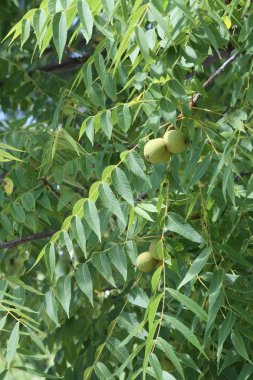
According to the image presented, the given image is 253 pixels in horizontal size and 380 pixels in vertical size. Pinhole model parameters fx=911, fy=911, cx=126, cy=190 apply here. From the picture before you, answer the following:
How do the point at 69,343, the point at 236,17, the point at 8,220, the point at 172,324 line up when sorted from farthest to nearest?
the point at 69,343
the point at 8,220
the point at 236,17
the point at 172,324

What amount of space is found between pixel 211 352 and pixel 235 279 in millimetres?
313

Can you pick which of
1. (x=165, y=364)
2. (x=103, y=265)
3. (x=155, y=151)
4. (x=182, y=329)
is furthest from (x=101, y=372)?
(x=155, y=151)

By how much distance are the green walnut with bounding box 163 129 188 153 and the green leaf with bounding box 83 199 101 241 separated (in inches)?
10.3

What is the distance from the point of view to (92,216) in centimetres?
246

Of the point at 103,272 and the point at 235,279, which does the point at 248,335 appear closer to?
the point at 235,279

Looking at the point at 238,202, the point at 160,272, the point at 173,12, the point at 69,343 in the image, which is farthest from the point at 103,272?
the point at 69,343

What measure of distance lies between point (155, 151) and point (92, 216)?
0.25m

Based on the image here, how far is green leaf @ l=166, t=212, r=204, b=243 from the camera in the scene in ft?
8.04

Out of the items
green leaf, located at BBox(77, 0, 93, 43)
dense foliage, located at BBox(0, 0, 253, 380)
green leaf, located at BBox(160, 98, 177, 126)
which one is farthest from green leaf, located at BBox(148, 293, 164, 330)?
green leaf, located at BBox(77, 0, 93, 43)

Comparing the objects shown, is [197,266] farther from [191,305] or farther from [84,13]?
[84,13]

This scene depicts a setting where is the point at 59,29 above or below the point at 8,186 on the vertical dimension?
above

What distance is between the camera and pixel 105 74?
2.63 m

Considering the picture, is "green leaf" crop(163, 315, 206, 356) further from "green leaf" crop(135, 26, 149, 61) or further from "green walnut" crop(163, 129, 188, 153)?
"green leaf" crop(135, 26, 149, 61)

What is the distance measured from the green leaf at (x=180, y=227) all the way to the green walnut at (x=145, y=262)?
14 centimetres
